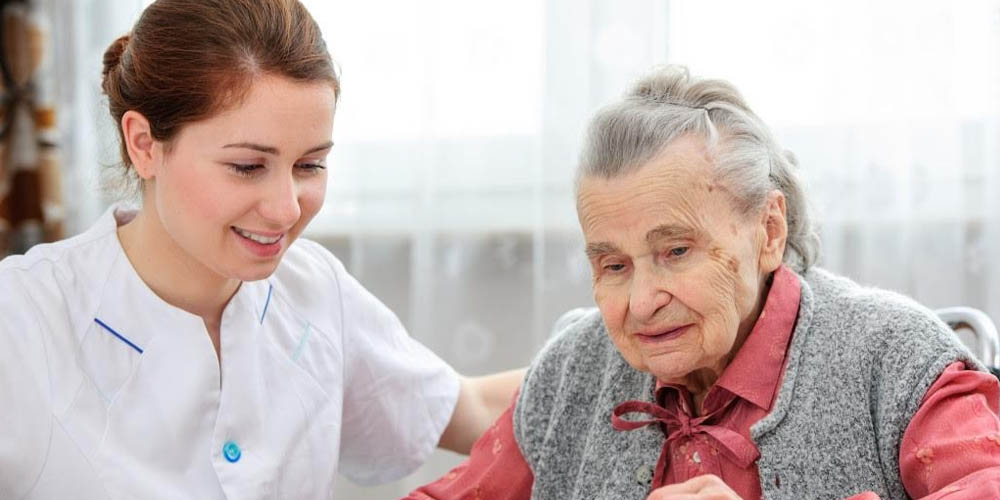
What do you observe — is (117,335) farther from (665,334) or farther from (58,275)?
(665,334)

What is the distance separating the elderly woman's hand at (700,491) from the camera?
1186mm

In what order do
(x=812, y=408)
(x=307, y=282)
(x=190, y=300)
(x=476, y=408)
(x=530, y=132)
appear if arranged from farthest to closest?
(x=530, y=132) < (x=476, y=408) < (x=307, y=282) < (x=190, y=300) < (x=812, y=408)

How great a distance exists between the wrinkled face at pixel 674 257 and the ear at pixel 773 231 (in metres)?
0.02

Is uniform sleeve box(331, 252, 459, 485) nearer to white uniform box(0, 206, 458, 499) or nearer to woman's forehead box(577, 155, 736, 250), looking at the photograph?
white uniform box(0, 206, 458, 499)

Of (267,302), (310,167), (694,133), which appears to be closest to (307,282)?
Result: (267,302)

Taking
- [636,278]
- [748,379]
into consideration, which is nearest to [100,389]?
[636,278]

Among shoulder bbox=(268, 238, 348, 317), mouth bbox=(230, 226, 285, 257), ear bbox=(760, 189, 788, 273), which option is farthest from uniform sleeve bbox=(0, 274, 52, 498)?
ear bbox=(760, 189, 788, 273)

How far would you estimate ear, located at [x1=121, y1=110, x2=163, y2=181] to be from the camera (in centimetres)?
151

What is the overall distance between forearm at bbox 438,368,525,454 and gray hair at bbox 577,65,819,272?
1.90ft

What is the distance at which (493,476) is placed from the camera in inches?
61.9

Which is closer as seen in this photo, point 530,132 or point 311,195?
point 311,195

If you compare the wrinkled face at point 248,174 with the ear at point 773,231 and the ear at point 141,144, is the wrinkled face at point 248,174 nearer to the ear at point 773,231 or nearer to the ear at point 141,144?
the ear at point 141,144

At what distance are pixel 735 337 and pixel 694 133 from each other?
25cm

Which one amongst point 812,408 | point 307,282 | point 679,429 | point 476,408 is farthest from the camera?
point 476,408
